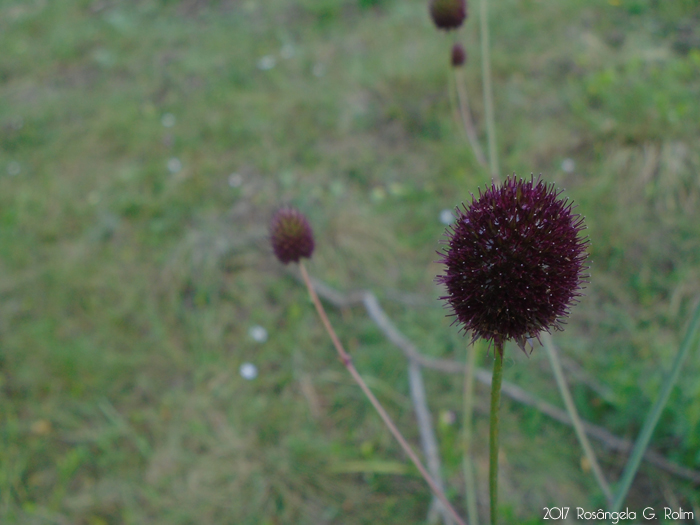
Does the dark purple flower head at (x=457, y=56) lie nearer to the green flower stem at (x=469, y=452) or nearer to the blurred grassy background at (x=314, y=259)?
the blurred grassy background at (x=314, y=259)

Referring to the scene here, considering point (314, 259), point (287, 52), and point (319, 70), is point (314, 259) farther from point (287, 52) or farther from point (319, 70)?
point (287, 52)

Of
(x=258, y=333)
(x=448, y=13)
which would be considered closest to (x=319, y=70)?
(x=448, y=13)

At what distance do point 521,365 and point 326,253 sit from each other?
4.41ft

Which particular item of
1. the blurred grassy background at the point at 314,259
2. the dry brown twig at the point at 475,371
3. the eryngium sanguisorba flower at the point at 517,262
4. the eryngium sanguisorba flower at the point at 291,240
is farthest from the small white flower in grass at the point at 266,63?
the eryngium sanguisorba flower at the point at 517,262

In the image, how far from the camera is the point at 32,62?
17.7 ft

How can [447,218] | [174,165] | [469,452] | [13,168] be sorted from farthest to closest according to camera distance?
[13,168], [174,165], [447,218], [469,452]

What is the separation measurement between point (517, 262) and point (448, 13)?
1.46 meters

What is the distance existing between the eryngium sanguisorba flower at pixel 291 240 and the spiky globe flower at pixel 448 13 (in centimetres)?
114

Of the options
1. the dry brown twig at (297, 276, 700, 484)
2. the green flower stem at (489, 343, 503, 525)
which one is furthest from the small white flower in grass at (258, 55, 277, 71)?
the green flower stem at (489, 343, 503, 525)

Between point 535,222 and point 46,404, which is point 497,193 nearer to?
point 535,222

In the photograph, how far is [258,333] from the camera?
2740mm

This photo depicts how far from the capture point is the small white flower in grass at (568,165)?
302 cm

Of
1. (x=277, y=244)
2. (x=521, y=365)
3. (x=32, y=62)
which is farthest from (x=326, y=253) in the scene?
(x=32, y=62)

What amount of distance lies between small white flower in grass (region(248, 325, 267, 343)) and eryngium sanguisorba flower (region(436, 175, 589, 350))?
190 cm
